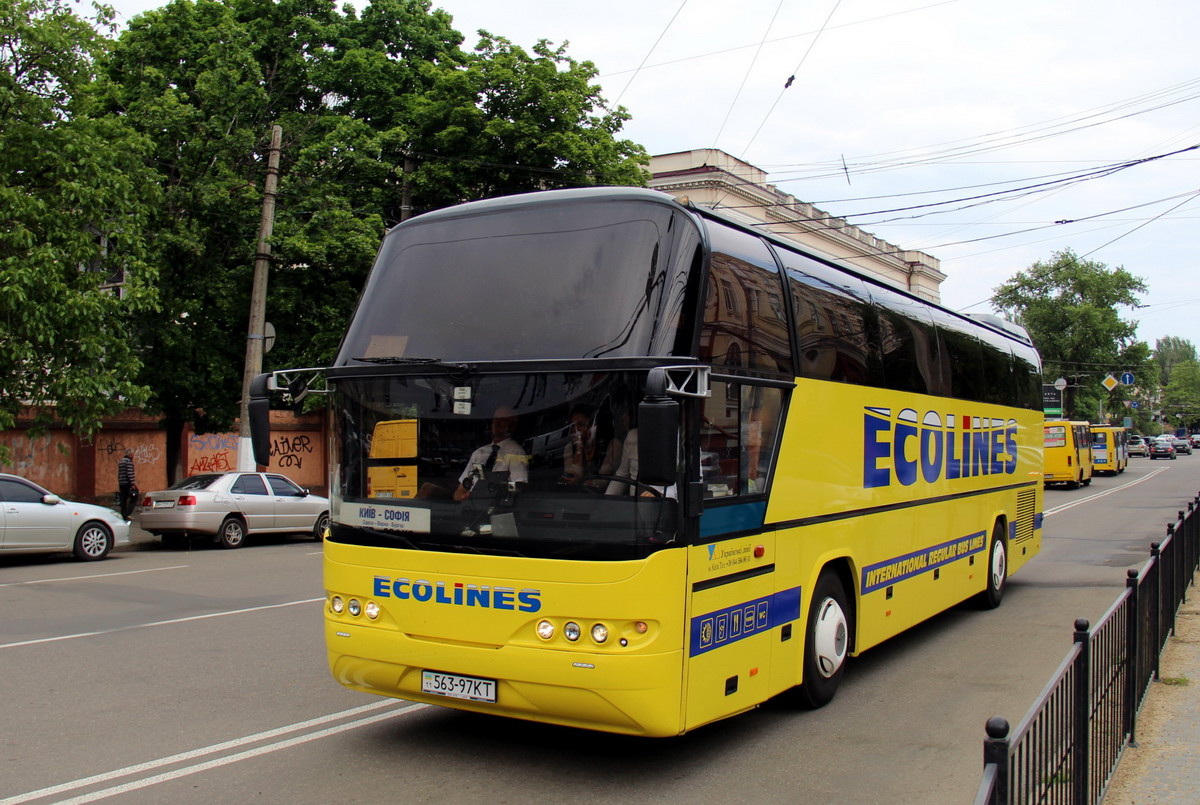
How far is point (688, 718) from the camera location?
17.9ft

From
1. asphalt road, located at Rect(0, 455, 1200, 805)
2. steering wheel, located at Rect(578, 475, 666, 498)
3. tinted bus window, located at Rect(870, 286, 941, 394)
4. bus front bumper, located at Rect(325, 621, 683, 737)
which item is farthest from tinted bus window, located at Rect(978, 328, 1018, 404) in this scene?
bus front bumper, located at Rect(325, 621, 683, 737)

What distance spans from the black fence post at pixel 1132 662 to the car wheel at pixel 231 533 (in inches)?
655

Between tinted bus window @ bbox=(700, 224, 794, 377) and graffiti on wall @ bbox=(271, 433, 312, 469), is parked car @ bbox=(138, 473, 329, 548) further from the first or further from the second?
tinted bus window @ bbox=(700, 224, 794, 377)

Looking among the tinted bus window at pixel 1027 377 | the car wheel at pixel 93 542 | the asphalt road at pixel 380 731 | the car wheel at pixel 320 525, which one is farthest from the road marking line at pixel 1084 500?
the car wheel at pixel 93 542

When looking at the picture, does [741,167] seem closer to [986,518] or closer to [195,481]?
[195,481]

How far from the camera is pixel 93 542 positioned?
16.9 metres

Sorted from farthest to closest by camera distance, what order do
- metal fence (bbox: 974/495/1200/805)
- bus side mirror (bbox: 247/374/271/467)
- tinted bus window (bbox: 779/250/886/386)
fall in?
tinted bus window (bbox: 779/250/886/386)
bus side mirror (bbox: 247/374/271/467)
metal fence (bbox: 974/495/1200/805)

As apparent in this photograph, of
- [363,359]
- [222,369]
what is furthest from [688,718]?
[222,369]

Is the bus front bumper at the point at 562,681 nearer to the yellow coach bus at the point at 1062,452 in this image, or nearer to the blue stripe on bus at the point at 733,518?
the blue stripe on bus at the point at 733,518

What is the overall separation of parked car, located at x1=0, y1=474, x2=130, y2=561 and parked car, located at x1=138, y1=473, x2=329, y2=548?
1425mm

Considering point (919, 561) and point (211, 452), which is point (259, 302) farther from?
point (919, 561)

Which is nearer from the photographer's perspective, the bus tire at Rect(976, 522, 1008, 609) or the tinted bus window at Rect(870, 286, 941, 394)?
the tinted bus window at Rect(870, 286, 941, 394)

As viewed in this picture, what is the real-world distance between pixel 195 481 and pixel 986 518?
14581mm

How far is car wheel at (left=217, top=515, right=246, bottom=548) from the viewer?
19312 mm
